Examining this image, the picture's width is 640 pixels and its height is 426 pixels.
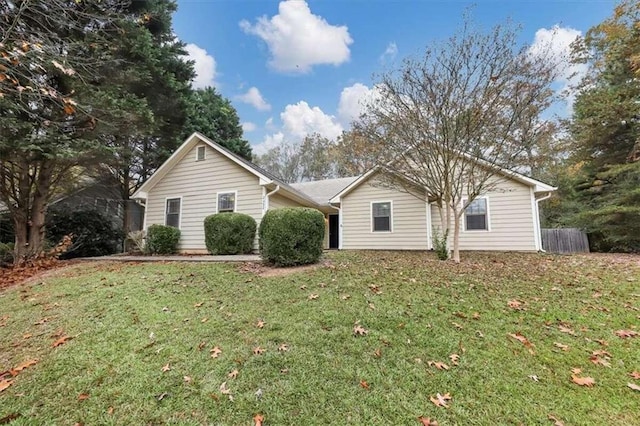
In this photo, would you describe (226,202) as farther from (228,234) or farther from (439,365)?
(439,365)

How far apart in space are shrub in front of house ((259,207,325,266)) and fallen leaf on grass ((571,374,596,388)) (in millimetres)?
5295

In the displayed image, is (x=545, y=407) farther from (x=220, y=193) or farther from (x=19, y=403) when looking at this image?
(x=220, y=193)

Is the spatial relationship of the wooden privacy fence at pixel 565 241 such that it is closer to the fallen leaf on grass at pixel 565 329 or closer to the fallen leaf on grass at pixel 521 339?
the fallen leaf on grass at pixel 565 329

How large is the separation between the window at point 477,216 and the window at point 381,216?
→ 9.97 ft

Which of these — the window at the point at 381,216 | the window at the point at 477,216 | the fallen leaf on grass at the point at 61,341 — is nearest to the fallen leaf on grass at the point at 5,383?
the fallen leaf on grass at the point at 61,341

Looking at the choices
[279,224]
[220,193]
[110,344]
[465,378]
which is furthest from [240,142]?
[465,378]

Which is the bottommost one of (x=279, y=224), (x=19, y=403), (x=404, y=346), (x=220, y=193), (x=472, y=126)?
(x=19, y=403)

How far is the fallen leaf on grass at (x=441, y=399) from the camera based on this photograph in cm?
266

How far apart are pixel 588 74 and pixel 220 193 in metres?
20.3

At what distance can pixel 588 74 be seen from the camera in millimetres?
16562

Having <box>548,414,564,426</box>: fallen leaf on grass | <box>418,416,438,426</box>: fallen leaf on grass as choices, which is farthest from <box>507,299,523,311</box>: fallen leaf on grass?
<box>418,416,438,426</box>: fallen leaf on grass

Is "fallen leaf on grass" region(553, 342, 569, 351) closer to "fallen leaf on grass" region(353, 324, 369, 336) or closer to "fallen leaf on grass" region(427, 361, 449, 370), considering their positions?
"fallen leaf on grass" region(427, 361, 449, 370)

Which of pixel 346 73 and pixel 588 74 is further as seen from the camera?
pixel 588 74

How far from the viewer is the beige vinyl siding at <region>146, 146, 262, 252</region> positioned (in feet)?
38.0
